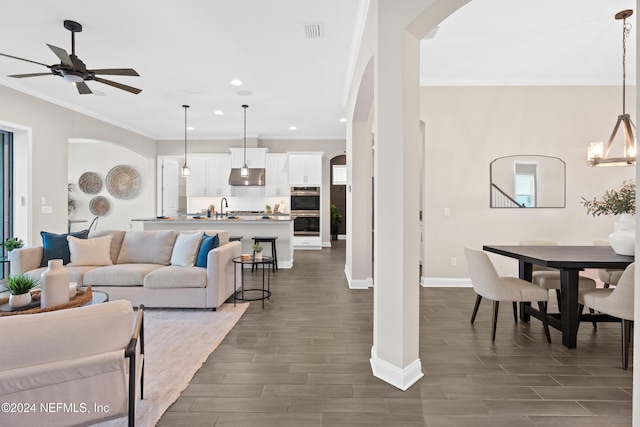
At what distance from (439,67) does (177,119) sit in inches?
219

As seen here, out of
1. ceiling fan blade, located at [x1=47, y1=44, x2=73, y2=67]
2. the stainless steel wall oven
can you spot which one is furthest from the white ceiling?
the stainless steel wall oven

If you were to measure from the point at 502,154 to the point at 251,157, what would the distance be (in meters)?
6.08

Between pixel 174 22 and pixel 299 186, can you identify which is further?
pixel 299 186

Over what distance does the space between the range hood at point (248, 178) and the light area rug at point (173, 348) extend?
4836 millimetres

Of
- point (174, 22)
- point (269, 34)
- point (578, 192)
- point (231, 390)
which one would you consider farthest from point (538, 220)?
point (174, 22)

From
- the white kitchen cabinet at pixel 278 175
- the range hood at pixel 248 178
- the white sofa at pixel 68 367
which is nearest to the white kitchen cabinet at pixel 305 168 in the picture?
the white kitchen cabinet at pixel 278 175

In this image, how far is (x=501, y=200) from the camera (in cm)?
506

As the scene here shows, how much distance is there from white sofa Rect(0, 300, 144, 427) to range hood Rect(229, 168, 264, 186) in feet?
23.6

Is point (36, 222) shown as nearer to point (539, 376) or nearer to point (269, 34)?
point (269, 34)

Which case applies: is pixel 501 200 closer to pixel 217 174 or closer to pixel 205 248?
pixel 205 248

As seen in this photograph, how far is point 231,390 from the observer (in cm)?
230

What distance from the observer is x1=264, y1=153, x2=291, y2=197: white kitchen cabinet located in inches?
368

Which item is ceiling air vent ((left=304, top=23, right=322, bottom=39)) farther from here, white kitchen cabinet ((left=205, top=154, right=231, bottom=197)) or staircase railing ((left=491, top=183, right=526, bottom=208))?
white kitchen cabinet ((left=205, top=154, right=231, bottom=197))

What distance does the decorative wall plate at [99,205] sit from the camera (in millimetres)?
9758
